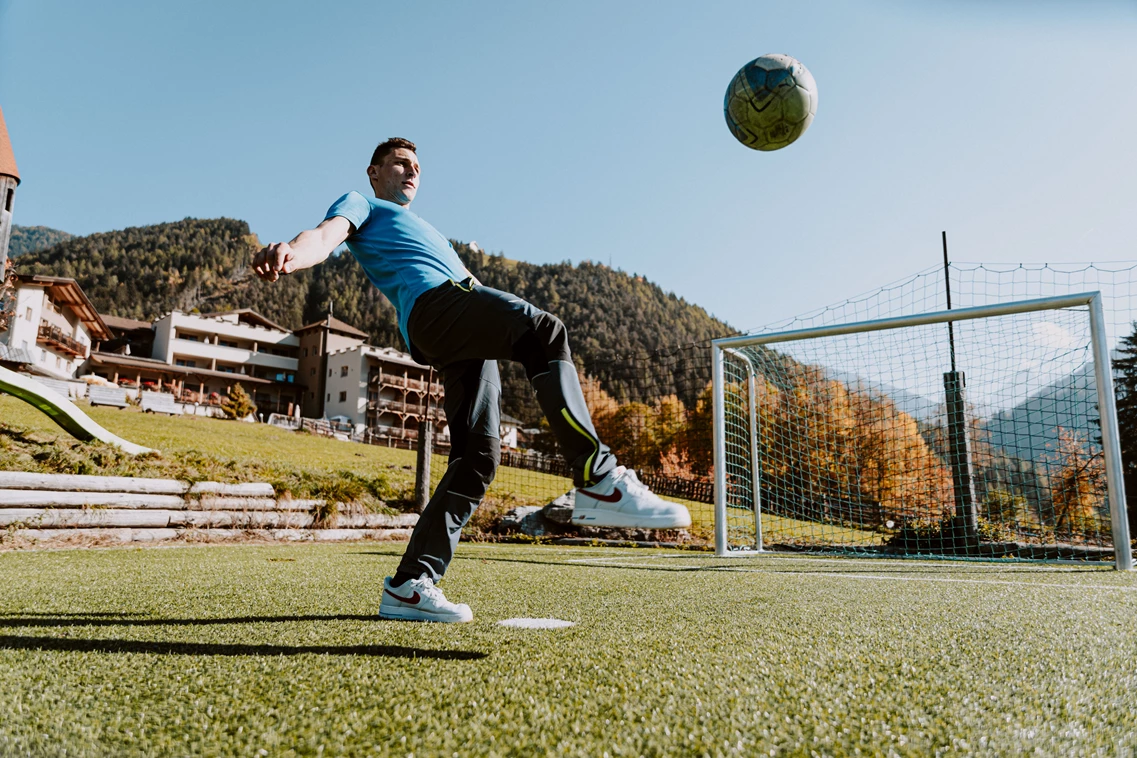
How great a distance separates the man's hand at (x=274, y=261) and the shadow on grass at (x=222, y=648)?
1.06 metres

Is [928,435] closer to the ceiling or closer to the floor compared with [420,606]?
closer to the ceiling

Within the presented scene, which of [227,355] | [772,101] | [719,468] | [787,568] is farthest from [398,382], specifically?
[772,101]

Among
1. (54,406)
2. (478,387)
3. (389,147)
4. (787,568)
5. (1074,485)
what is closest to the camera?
(478,387)

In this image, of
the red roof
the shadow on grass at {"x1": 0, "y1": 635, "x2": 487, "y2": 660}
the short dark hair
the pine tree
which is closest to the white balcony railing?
the pine tree

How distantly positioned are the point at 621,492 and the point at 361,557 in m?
4.04

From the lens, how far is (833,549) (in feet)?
30.2

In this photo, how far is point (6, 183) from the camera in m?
15.1

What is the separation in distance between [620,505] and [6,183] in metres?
18.9

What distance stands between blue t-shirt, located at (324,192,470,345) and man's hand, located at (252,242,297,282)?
470 mm

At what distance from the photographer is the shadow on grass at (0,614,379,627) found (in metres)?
2.24

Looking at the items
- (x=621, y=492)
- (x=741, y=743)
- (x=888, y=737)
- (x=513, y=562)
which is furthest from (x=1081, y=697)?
(x=513, y=562)

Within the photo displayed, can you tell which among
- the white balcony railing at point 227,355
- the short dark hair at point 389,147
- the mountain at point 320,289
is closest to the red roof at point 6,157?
the short dark hair at point 389,147

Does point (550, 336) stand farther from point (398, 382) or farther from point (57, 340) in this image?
point (398, 382)

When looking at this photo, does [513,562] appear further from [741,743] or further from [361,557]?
[741,743]
